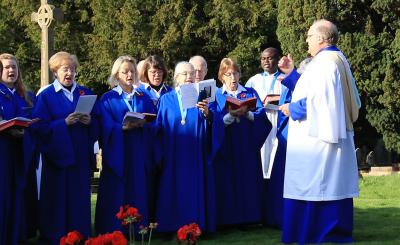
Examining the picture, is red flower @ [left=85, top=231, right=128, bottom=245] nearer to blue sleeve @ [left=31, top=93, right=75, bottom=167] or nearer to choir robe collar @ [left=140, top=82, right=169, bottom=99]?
blue sleeve @ [left=31, top=93, right=75, bottom=167]

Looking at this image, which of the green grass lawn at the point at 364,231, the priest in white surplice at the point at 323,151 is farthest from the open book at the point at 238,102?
the green grass lawn at the point at 364,231

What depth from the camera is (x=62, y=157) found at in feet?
26.4

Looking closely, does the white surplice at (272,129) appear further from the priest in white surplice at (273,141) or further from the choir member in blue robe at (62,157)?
the choir member in blue robe at (62,157)

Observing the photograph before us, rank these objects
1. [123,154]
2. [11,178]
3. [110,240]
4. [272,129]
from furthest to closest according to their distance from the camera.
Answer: [272,129]
[123,154]
[11,178]
[110,240]

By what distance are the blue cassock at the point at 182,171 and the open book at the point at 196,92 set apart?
0.96 feet

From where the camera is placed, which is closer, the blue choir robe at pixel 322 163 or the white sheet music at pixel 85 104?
the blue choir robe at pixel 322 163

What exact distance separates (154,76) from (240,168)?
64.5 inches

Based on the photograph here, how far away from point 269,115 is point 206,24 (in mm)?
19813

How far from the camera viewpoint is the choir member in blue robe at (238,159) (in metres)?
9.23

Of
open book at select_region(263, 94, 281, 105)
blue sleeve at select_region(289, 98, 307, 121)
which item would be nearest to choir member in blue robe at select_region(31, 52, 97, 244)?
blue sleeve at select_region(289, 98, 307, 121)

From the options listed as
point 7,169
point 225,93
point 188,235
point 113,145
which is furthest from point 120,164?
point 188,235

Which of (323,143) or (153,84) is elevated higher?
(153,84)

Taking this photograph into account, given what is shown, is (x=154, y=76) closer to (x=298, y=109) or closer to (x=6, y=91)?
(x=6, y=91)

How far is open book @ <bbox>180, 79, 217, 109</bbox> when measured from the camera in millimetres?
8195
